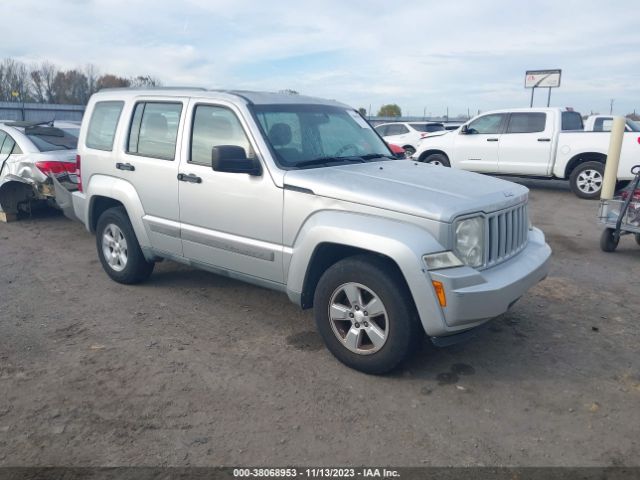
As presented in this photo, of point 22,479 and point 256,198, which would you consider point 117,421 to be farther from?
point 256,198

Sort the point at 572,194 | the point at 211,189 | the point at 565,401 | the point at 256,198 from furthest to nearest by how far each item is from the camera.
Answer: the point at 572,194 → the point at 211,189 → the point at 256,198 → the point at 565,401

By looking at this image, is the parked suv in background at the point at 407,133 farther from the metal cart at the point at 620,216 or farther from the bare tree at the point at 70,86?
the bare tree at the point at 70,86

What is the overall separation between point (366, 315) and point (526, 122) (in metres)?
10.4

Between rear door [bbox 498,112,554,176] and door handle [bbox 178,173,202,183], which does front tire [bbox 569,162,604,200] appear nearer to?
rear door [bbox 498,112,554,176]

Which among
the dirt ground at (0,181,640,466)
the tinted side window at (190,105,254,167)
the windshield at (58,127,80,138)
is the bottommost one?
the dirt ground at (0,181,640,466)

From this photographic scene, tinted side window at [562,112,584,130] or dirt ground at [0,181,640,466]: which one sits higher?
tinted side window at [562,112,584,130]

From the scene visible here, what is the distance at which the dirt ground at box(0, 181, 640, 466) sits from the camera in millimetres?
3086

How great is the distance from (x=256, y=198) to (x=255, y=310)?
1301 millimetres

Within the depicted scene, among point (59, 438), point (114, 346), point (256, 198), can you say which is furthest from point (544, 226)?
point (59, 438)

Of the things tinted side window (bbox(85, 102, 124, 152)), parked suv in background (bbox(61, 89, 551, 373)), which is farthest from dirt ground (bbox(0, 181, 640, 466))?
tinted side window (bbox(85, 102, 124, 152))

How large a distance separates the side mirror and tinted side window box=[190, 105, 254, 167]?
262 mm

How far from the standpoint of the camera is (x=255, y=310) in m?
5.18

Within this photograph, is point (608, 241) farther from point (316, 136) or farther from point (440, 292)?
point (440, 292)

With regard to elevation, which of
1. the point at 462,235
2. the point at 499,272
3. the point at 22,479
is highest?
the point at 462,235
